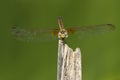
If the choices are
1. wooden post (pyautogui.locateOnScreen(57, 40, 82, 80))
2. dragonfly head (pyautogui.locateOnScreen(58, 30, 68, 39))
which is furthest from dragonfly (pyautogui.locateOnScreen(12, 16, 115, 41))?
wooden post (pyautogui.locateOnScreen(57, 40, 82, 80))

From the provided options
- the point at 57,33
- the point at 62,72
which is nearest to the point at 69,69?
the point at 62,72

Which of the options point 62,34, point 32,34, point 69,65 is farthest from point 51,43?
point 69,65

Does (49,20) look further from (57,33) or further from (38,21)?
(57,33)

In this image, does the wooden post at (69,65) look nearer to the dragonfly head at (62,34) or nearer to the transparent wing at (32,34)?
the dragonfly head at (62,34)

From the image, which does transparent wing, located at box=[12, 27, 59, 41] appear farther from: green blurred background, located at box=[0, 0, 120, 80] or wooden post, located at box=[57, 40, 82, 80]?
green blurred background, located at box=[0, 0, 120, 80]

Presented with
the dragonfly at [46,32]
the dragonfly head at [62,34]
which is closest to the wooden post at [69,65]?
the dragonfly head at [62,34]

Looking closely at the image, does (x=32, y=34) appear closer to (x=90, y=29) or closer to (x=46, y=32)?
(x=46, y=32)
